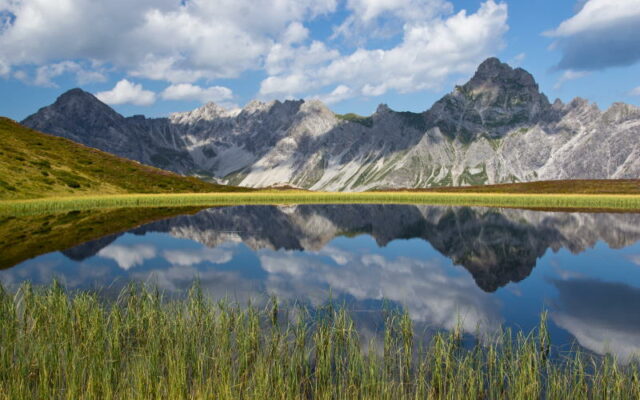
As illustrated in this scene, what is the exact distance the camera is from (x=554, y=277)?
2742cm

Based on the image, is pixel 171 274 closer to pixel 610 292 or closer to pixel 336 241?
pixel 336 241

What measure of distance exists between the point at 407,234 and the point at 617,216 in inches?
1577

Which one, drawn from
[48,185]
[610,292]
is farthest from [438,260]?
[48,185]

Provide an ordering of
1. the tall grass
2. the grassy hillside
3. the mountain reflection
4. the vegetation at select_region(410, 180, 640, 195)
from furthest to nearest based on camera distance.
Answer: the vegetation at select_region(410, 180, 640, 195) < the grassy hillside < the tall grass < the mountain reflection

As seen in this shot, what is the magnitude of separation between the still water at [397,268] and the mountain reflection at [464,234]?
7.7 inches

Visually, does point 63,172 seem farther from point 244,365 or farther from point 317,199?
point 244,365

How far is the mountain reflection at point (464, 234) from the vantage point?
33.1 metres

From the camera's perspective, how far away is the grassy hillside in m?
96.5

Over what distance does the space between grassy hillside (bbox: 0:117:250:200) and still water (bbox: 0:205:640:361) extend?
168ft

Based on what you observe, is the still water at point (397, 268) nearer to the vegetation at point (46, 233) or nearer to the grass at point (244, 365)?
the vegetation at point (46, 233)

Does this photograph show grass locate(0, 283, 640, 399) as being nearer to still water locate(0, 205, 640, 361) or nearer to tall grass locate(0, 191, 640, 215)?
still water locate(0, 205, 640, 361)

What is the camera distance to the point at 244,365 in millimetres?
11945

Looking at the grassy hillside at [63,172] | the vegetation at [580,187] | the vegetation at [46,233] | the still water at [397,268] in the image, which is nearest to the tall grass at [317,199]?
the grassy hillside at [63,172]

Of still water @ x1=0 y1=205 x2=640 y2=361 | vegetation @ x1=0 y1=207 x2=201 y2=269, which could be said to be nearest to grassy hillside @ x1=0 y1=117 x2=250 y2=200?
vegetation @ x1=0 y1=207 x2=201 y2=269
